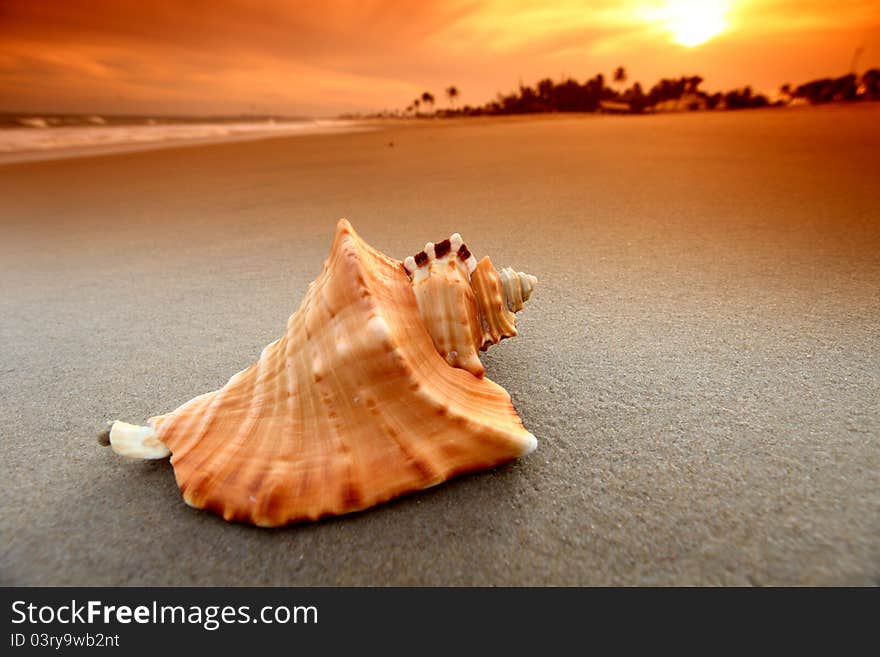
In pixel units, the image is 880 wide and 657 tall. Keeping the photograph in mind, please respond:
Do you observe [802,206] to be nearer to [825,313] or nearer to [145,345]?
[825,313]

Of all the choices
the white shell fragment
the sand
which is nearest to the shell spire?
the sand

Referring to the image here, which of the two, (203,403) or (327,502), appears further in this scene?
(203,403)

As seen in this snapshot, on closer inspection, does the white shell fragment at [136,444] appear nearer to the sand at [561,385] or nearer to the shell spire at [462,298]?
the sand at [561,385]

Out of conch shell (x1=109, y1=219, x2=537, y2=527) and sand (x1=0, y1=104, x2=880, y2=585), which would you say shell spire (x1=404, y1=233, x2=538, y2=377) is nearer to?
conch shell (x1=109, y1=219, x2=537, y2=527)

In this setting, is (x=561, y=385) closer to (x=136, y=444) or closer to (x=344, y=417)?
(x=344, y=417)

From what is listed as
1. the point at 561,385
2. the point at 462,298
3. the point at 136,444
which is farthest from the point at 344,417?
the point at 561,385
